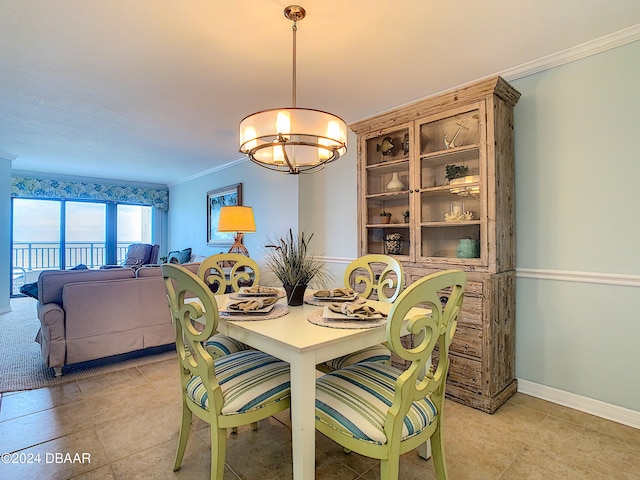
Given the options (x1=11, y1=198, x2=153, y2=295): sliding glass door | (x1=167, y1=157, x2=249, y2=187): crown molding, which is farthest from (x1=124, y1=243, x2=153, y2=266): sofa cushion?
(x1=167, y1=157, x2=249, y2=187): crown molding

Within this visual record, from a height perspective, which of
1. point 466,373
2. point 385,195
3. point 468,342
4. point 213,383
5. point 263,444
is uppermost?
point 385,195

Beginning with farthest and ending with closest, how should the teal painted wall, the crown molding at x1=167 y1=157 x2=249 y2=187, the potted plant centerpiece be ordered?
the crown molding at x1=167 y1=157 x2=249 y2=187
the teal painted wall
the potted plant centerpiece

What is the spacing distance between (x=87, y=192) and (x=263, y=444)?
6635 millimetres

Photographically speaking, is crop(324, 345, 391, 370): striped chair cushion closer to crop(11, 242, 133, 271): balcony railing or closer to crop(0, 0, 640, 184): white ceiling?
crop(0, 0, 640, 184): white ceiling

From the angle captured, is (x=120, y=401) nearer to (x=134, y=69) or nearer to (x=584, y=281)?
(x=134, y=69)

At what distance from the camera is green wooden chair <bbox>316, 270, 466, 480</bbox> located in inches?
43.0

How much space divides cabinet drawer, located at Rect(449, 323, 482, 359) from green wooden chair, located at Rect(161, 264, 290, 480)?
1338 millimetres

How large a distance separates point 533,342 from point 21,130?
5416 mm

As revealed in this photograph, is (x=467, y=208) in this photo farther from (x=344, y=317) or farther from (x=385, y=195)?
(x=344, y=317)

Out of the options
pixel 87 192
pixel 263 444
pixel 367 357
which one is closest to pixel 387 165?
pixel 367 357

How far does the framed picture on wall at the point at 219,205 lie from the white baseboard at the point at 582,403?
162 inches

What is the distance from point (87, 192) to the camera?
21.5 ft

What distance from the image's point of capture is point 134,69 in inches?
95.1

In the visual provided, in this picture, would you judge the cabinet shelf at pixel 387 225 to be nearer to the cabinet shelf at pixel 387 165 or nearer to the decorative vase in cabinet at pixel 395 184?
the decorative vase in cabinet at pixel 395 184
